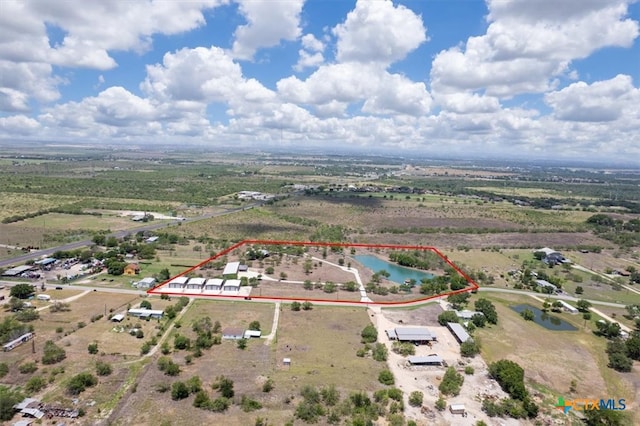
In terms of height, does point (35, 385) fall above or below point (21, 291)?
below

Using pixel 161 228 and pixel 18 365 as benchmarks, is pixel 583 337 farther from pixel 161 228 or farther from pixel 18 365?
pixel 161 228

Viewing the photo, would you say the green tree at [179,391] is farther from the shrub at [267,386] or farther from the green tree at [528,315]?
the green tree at [528,315]

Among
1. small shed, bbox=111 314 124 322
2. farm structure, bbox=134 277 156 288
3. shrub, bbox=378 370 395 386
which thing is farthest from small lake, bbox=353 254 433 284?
small shed, bbox=111 314 124 322

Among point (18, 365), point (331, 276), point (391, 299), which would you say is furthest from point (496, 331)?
point (18, 365)

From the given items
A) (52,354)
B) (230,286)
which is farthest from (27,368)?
(230,286)

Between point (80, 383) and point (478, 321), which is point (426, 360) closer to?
point (478, 321)

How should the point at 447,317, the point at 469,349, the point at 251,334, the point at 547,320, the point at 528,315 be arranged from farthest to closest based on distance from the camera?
1. the point at 547,320
2. the point at 528,315
3. the point at 447,317
4. the point at 251,334
5. the point at 469,349
